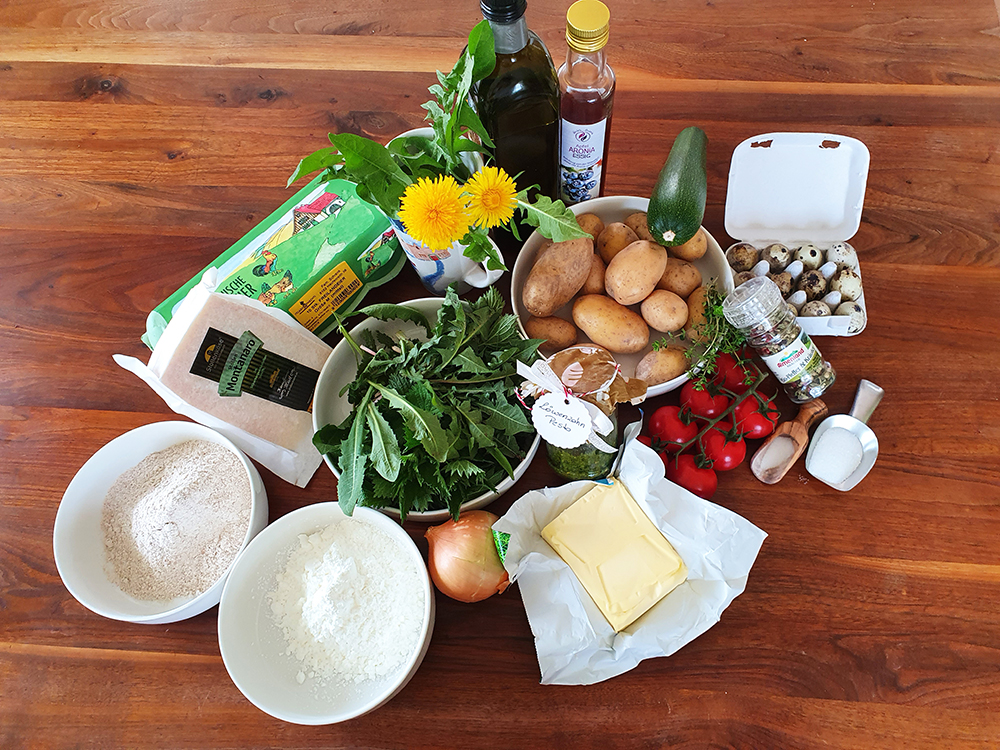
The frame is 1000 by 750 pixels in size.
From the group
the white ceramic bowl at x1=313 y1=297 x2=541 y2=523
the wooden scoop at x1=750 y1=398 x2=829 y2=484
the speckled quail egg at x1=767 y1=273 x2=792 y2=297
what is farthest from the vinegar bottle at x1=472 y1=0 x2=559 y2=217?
the wooden scoop at x1=750 y1=398 x2=829 y2=484

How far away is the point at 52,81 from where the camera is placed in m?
1.04

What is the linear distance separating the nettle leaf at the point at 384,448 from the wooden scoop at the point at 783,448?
1.44ft

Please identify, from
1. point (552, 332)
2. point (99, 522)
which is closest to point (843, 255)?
point (552, 332)

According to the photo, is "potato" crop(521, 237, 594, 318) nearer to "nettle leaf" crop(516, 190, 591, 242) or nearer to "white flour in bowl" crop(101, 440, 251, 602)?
"nettle leaf" crop(516, 190, 591, 242)

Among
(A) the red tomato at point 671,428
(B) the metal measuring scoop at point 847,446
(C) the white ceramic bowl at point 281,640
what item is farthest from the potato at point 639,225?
(C) the white ceramic bowl at point 281,640

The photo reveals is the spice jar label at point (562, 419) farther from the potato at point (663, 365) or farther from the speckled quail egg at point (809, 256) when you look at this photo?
the speckled quail egg at point (809, 256)

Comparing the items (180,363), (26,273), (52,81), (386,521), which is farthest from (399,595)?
(52,81)

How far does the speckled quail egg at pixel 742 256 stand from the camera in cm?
82

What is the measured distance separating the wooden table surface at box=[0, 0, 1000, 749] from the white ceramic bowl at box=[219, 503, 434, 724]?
6 cm

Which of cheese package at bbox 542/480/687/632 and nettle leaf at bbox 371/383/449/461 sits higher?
nettle leaf at bbox 371/383/449/461

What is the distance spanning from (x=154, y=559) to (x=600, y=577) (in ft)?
1.73

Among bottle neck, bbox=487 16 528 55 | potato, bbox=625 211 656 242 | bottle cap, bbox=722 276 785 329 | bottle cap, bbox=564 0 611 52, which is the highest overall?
bottle cap, bbox=564 0 611 52

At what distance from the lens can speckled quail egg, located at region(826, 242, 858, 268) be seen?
0.81 meters

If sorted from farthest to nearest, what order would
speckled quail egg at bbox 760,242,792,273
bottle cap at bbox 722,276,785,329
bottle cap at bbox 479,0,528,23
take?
speckled quail egg at bbox 760,242,792,273 < bottle cap at bbox 722,276,785,329 < bottle cap at bbox 479,0,528,23
